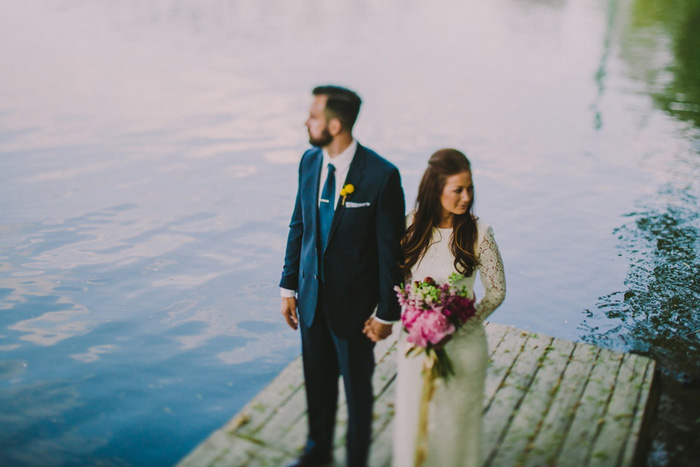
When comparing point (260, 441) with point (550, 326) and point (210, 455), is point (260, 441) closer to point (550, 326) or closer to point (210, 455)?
point (210, 455)

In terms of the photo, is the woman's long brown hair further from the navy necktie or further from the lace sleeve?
the navy necktie

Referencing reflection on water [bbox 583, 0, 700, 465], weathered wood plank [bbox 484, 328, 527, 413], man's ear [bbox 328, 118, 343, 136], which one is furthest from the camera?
reflection on water [bbox 583, 0, 700, 465]

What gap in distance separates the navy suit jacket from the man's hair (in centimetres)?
21

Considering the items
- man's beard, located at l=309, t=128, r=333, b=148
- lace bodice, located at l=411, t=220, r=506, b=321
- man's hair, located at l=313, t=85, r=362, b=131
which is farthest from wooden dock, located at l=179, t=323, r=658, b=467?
man's hair, located at l=313, t=85, r=362, b=131

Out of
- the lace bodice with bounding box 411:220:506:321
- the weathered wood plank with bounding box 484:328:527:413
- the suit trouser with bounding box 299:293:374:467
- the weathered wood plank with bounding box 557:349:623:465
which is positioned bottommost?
the weathered wood plank with bounding box 484:328:527:413

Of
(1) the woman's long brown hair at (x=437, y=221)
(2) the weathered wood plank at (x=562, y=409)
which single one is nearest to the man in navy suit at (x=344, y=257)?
(1) the woman's long brown hair at (x=437, y=221)

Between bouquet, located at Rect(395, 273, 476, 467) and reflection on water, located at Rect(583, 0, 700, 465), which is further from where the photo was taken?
reflection on water, located at Rect(583, 0, 700, 465)

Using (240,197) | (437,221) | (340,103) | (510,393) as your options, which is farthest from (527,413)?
(240,197)

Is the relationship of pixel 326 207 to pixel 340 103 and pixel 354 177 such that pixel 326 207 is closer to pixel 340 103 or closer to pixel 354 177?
pixel 354 177

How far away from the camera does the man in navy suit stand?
3.15 meters

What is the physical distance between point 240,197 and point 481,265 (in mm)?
7079

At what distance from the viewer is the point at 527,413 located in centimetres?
410

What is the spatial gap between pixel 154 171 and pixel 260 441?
305 inches

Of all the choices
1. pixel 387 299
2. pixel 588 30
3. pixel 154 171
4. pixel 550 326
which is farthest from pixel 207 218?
pixel 588 30
